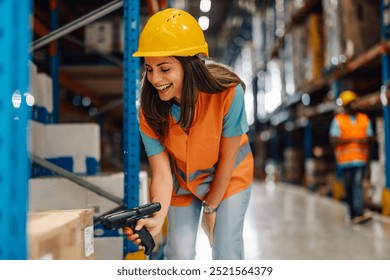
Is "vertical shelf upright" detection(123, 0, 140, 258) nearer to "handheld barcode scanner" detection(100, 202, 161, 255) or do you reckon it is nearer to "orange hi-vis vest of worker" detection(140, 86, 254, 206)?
"orange hi-vis vest of worker" detection(140, 86, 254, 206)

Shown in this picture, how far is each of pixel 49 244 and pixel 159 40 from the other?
0.71m

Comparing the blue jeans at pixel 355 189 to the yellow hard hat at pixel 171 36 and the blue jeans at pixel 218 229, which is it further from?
the yellow hard hat at pixel 171 36

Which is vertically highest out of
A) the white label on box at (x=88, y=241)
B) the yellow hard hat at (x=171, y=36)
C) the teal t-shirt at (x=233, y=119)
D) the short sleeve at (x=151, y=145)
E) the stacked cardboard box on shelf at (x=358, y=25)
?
the stacked cardboard box on shelf at (x=358, y=25)

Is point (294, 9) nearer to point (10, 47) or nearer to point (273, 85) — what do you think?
point (273, 85)

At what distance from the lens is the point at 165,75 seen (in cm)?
137

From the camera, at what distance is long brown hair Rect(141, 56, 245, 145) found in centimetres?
142

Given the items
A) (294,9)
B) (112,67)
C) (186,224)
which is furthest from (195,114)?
(294,9)

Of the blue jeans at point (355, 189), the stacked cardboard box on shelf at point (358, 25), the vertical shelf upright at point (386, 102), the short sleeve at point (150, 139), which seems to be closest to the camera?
the short sleeve at point (150, 139)

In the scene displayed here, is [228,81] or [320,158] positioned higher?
[228,81]

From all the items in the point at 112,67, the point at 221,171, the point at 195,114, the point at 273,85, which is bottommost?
the point at 221,171

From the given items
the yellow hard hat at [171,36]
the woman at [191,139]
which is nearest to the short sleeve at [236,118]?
the woman at [191,139]

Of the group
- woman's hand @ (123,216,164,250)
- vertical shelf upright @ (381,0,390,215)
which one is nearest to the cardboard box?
woman's hand @ (123,216,164,250)

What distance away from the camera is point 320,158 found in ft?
24.9

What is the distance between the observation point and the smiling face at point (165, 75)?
135 centimetres
